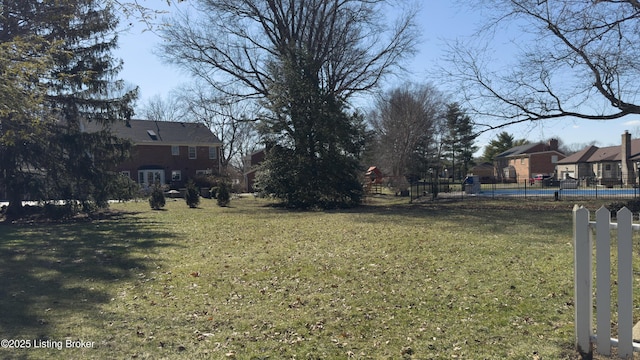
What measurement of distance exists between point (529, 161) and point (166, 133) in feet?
173

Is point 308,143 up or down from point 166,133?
down

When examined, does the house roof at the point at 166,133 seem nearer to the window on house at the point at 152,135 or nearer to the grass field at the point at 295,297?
the window on house at the point at 152,135

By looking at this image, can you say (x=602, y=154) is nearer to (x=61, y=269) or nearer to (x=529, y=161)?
(x=529, y=161)

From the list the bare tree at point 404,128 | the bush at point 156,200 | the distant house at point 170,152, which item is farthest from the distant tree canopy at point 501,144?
the bush at point 156,200

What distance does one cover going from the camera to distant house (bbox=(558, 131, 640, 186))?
152 ft

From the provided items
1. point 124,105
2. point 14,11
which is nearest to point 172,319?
point 14,11

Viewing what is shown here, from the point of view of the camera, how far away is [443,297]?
596 cm

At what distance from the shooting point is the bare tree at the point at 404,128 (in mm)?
49594

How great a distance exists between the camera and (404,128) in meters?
49.6

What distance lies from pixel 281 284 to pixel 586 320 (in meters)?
4.25

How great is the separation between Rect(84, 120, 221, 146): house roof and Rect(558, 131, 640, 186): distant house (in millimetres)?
39119

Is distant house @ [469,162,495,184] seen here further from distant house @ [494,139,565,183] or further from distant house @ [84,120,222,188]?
distant house @ [84,120,222,188]

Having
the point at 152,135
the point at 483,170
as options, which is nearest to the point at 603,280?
the point at 152,135

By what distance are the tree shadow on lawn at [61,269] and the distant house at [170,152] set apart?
1239 inches
